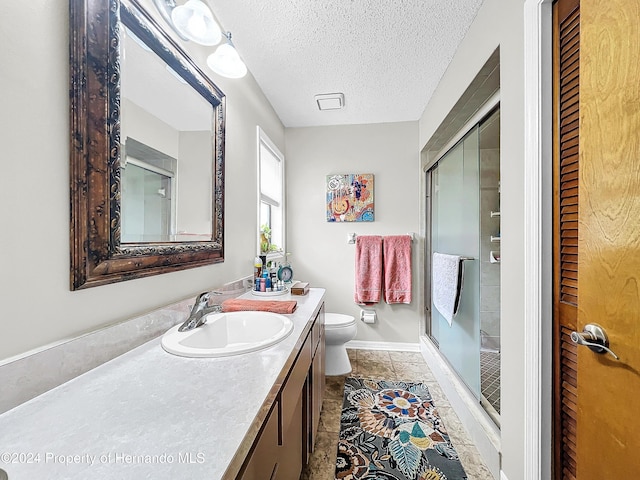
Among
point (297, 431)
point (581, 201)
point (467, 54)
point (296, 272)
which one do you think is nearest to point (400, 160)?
point (467, 54)

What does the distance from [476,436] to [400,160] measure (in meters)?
2.31

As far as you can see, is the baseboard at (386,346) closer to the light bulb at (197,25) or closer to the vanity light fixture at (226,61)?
the vanity light fixture at (226,61)

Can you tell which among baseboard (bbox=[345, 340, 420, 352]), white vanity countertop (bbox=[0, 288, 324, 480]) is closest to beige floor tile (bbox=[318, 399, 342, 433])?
baseboard (bbox=[345, 340, 420, 352])

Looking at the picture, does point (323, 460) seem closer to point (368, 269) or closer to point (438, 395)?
point (438, 395)

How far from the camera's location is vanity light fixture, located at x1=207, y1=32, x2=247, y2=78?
1292mm

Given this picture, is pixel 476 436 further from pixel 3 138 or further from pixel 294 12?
pixel 294 12

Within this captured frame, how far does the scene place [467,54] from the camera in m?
1.62

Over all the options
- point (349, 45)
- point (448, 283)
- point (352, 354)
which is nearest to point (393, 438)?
point (448, 283)

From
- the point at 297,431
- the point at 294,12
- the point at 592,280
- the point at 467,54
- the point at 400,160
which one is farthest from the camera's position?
the point at 400,160

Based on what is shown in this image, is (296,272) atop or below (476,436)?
atop

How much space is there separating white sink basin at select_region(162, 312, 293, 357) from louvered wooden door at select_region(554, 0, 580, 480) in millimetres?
949

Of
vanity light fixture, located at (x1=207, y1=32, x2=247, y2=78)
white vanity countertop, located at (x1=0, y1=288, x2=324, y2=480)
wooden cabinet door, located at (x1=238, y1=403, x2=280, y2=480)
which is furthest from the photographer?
vanity light fixture, located at (x1=207, y1=32, x2=247, y2=78)

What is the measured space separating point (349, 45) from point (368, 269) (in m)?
1.88

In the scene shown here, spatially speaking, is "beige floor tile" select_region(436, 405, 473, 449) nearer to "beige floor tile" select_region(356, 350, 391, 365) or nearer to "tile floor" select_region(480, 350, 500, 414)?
"tile floor" select_region(480, 350, 500, 414)
